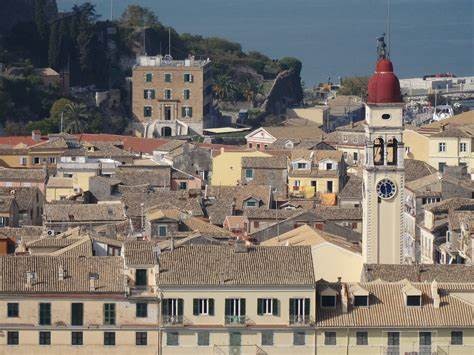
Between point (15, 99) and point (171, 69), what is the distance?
409 inches

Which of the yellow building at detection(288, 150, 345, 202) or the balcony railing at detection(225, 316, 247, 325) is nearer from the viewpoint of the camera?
the balcony railing at detection(225, 316, 247, 325)

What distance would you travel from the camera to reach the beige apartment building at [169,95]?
134 metres

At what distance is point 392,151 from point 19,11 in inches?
3030

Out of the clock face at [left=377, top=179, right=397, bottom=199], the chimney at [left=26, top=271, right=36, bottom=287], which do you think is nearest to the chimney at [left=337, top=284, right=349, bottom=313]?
the chimney at [left=26, top=271, right=36, bottom=287]

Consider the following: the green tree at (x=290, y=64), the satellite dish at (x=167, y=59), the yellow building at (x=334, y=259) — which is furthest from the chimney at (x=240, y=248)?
the green tree at (x=290, y=64)

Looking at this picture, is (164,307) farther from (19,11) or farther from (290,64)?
(290,64)

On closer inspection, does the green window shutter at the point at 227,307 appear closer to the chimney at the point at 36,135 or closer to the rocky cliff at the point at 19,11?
the chimney at the point at 36,135

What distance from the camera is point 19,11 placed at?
146m

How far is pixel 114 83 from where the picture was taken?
459ft

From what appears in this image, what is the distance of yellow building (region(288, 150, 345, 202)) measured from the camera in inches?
3829

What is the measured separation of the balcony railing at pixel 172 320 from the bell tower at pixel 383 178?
10.8 m

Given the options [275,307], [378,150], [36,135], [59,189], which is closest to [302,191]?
[59,189]

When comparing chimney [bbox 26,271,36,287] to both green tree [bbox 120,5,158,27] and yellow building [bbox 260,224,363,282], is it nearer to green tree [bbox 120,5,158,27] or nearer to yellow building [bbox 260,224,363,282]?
yellow building [bbox 260,224,363,282]

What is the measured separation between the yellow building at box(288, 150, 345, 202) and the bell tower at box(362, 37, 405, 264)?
2268 centimetres
